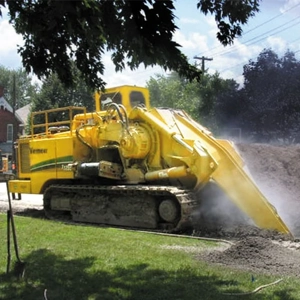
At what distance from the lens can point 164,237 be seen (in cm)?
904

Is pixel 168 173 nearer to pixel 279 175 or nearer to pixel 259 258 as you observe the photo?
pixel 259 258

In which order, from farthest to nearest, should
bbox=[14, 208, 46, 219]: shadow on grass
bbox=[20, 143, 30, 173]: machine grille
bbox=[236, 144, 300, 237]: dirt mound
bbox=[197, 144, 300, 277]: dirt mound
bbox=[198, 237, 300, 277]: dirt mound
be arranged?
bbox=[20, 143, 30, 173]: machine grille
bbox=[14, 208, 46, 219]: shadow on grass
bbox=[236, 144, 300, 237]: dirt mound
bbox=[197, 144, 300, 277]: dirt mound
bbox=[198, 237, 300, 277]: dirt mound

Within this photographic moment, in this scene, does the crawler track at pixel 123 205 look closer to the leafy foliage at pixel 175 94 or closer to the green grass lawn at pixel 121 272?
the green grass lawn at pixel 121 272

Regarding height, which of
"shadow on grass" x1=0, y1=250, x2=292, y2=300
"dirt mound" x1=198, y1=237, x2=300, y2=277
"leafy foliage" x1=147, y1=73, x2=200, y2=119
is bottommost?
"dirt mound" x1=198, y1=237, x2=300, y2=277

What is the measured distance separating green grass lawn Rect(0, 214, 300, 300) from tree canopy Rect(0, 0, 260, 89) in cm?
228

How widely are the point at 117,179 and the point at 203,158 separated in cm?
236

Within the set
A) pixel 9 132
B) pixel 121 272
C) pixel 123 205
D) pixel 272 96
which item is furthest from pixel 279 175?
pixel 9 132

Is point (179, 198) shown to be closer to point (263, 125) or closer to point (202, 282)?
point (202, 282)

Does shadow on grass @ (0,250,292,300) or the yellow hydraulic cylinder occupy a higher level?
the yellow hydraulic cylinder

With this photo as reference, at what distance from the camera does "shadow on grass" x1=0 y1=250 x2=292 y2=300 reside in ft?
17.5

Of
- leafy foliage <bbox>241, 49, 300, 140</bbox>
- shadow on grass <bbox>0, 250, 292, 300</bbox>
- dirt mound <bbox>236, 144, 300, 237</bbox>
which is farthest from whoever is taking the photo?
leafy foliage <bbox>241, 49, 300, 140</bbox>

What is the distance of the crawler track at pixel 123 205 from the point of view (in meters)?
10.1

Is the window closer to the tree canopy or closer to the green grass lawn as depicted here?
the green grass lawn

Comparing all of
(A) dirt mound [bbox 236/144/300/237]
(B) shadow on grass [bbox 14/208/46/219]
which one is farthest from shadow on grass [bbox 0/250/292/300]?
(B) shadow on grass [bbox 14/208/46/219]
